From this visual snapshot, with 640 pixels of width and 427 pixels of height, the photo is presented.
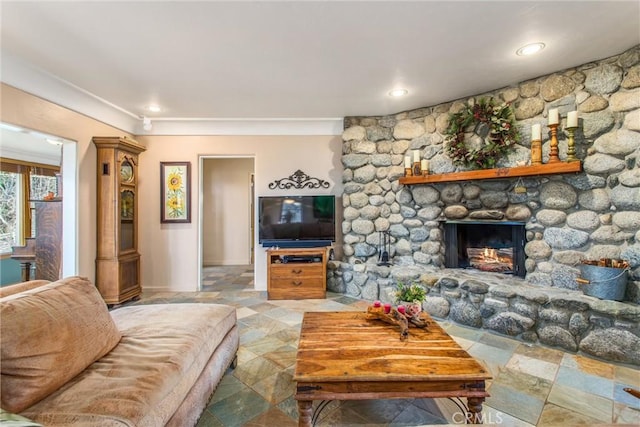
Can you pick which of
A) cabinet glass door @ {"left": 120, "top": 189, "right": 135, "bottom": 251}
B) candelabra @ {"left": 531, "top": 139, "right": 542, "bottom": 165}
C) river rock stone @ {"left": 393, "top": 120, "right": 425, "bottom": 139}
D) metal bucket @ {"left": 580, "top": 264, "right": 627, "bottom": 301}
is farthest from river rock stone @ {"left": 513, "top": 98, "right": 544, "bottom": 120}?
cabinet glass door @ {"left": 120, "top": 189, "right": 135, "bottom": 251}

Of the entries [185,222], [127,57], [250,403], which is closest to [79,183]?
[185,222]

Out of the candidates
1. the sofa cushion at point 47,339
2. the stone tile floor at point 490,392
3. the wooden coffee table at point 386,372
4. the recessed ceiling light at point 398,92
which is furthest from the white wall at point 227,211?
the wooden coffee table at point 386,372

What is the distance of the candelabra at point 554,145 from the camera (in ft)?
8.25

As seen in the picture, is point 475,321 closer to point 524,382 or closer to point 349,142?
point 524,382

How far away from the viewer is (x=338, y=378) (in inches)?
51.2

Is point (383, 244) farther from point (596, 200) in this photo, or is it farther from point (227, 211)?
point (227, 211)

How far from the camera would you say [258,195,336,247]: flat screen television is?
12.8 feet

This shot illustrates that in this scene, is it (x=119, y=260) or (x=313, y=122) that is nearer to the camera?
(x=119, y=260)

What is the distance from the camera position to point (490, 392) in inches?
71.4

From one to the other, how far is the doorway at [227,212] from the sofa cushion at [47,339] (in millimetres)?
4619

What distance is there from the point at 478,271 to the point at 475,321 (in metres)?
0.67

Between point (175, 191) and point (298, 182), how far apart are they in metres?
1.77

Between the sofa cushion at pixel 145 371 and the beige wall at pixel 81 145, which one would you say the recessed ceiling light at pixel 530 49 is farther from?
the beige wall at pixel 81 145

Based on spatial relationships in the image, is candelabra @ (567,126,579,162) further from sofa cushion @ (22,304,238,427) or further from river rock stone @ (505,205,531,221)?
sofa cushion @ (22,304,238,427)
